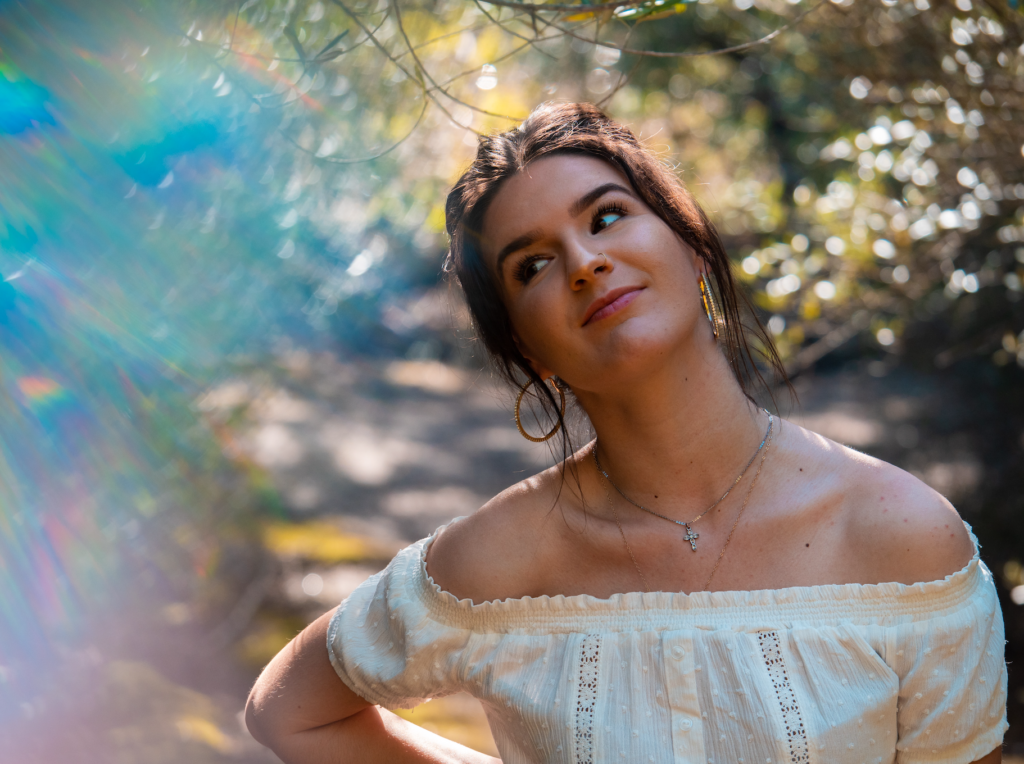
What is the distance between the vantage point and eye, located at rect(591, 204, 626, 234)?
1.75 m

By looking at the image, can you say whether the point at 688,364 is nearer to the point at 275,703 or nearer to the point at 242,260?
the point at 275,703

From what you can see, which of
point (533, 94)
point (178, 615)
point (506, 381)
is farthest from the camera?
point (533, 94)

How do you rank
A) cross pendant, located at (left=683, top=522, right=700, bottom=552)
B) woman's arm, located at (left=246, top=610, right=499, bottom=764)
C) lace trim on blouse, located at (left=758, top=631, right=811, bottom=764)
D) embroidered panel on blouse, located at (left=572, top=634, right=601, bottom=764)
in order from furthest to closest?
woman's arm, located at (left=246, top=610, right=499, bottom=764) < cross pendant, located at (left=683, top=522, right=700, bottom=552) < embroidered panel on blouse, located at (left=572, top=634, right=601, bottom=764) < lace trim on blouse, located at (left=758, top=631, right=811, bottom=764)

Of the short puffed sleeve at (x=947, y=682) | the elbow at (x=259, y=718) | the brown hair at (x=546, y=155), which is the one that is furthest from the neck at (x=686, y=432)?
the elbow at (x=259, y=718)

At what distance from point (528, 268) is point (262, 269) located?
1.39 m

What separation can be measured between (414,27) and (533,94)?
169 inches

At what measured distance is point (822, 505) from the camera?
1.66 metres

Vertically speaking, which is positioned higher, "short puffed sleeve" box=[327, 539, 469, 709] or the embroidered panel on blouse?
"short puffed sleeve" box=[327, 539, 469, 709]

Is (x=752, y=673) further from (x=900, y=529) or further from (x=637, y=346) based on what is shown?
(x=637, y=346)

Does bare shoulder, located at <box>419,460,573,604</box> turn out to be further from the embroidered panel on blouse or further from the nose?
the nose

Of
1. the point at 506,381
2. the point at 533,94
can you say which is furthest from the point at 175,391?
the point at 533,94

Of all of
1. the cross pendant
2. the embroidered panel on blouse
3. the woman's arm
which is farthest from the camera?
the woman's arm

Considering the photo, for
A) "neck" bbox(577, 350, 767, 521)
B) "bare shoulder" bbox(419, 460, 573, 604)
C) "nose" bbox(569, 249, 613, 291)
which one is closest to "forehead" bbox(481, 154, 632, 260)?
"nose" bbox(569, 249, 613, 291)

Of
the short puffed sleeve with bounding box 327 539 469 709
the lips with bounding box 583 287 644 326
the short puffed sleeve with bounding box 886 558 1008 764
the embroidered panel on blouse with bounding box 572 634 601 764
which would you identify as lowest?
the short puffed sleeve with bounding box 886 558 1008 764
